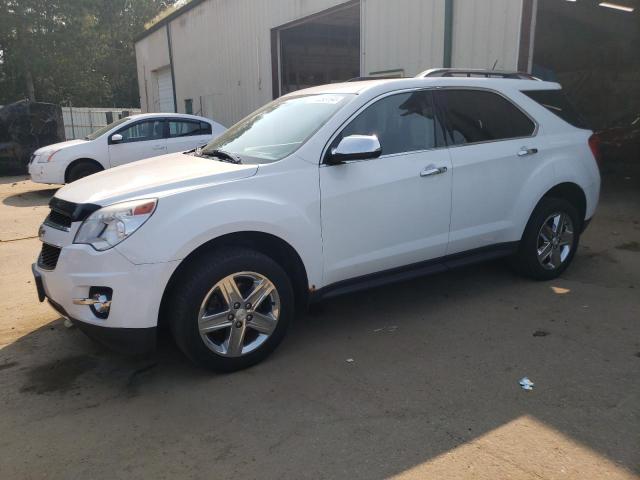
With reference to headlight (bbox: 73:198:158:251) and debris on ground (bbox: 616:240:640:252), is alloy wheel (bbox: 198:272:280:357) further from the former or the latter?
debris on ground (bbox: 616:240:640:252)

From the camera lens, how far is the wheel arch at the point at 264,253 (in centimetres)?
320

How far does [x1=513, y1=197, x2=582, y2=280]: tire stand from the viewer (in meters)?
4.73

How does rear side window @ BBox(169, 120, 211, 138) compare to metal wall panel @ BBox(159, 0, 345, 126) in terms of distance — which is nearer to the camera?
rear side window @ BBox(169, 120, 211, 138)

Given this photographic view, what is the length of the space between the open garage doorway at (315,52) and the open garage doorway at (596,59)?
5.77 meters

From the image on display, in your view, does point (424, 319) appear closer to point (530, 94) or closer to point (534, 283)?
point (534, 283)

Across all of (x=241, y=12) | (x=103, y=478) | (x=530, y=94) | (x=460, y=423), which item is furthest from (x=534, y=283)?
(x=241, y=12)

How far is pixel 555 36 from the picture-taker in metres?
16.5

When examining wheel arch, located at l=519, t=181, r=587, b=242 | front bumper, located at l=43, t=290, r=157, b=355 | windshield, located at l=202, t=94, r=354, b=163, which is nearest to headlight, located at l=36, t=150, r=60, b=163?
windshield, located at l=202, t=94, r=354, b=163

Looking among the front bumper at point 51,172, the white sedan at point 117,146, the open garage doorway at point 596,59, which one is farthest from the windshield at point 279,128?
the open garage doorway at point 596,59

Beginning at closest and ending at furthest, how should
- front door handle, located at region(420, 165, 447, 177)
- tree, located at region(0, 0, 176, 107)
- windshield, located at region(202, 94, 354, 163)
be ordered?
windshield, located at region(202, 94, 354, 163) < front door handle, located at region(420, 165, 447, 177) < tree, located at region(0, 0, 176, 107)

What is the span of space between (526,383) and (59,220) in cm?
317

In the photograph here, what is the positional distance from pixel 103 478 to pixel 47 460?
A: 376 mm

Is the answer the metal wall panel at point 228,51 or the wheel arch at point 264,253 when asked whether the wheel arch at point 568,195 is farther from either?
the metal wall panel at point 228,51

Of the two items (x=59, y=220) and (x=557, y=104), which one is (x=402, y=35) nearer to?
(x=557, y=104)
